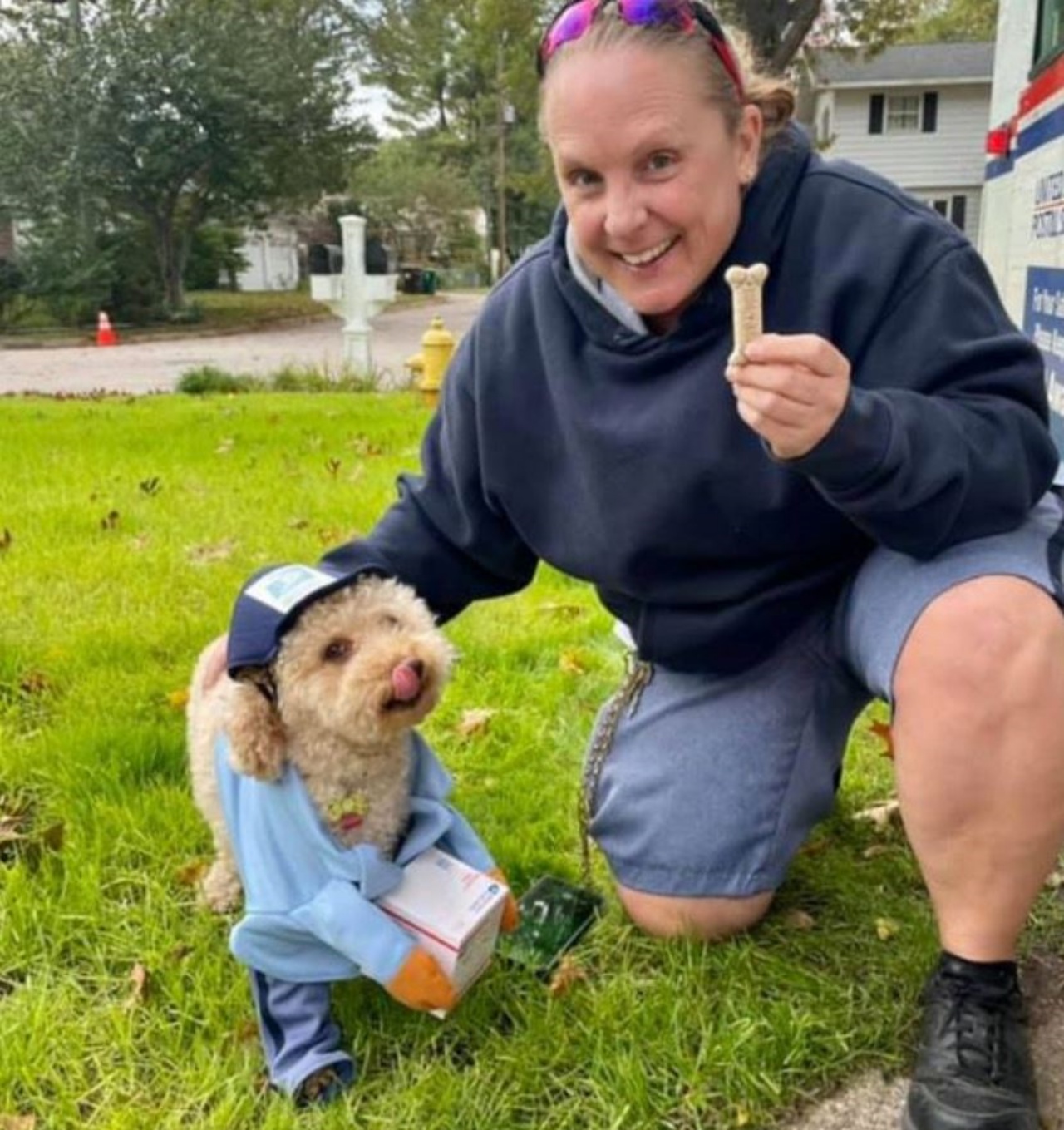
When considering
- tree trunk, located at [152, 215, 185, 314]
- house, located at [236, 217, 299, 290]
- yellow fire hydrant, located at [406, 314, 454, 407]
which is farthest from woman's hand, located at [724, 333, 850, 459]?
house, located at [236, 217, 299, 290]

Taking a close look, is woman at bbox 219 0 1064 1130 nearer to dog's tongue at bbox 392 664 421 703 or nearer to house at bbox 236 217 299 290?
dog's tongue at bbox 392 664 421 703

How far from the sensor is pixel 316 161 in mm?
28812

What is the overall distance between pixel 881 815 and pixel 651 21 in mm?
1506

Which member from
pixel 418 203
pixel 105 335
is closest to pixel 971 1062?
pixel 105 335

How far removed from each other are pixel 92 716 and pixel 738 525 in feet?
5.29

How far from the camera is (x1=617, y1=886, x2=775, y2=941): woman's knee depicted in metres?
2.08

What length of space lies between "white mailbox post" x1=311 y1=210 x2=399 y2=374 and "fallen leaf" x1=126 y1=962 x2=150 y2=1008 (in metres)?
10.8

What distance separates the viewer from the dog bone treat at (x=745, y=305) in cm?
147

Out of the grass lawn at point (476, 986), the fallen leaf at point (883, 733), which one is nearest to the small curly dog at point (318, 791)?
the grass lawn at point (476, 986)

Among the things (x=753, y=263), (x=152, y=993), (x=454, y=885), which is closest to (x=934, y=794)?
(x=454, y=885)

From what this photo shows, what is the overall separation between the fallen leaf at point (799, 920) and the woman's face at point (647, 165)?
102 centimetres

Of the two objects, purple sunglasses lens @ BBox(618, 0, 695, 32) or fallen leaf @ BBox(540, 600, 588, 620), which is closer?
purple sunglasses lens @ BBox(618, 0, 695, 32)

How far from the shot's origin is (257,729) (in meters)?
1.71

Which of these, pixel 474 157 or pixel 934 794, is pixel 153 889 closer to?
pixel 934 794
